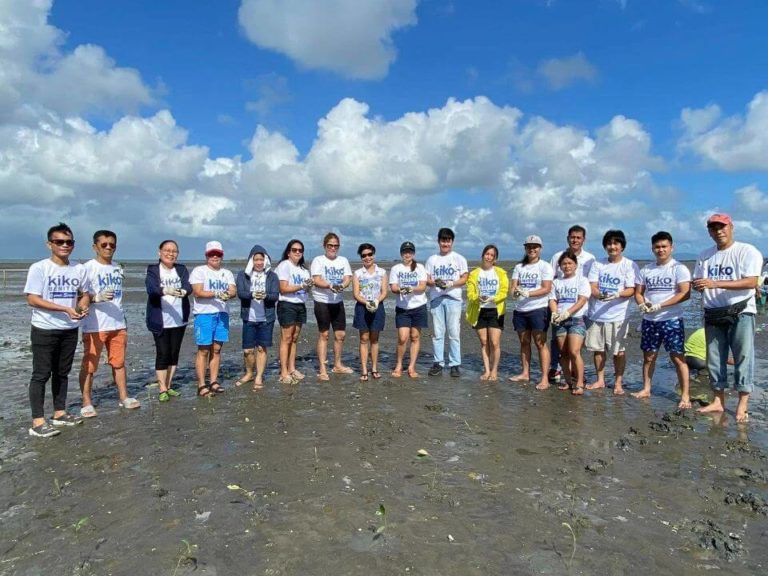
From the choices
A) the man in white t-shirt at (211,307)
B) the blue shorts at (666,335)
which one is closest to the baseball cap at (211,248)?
the man in white t-shirt at (211,307)

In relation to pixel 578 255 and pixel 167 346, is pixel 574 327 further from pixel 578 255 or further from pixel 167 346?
pixel 167 346

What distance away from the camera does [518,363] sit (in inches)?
419

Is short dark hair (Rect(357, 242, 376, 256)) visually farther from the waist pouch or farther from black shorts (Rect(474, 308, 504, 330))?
the waist pouch

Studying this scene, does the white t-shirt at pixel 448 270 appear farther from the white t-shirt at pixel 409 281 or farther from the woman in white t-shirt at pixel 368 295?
the woman in white t-shirt at pixel 368 295

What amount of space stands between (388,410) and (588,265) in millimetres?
4188

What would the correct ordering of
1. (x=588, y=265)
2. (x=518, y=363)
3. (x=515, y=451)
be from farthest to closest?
1. (x=518, y=363)
2. (x=588, y=265)
3. (x=515, y=451)

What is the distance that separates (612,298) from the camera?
25.5 feet

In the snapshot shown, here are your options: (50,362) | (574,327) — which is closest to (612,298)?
(574,327)

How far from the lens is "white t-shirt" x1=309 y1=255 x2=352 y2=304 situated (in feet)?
28.2

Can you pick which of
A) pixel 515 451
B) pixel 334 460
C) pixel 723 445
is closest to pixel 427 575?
pixel 334 460

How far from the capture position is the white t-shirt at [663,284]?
24.1 ft

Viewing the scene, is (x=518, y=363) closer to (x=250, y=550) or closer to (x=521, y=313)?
(x=521, y=313)

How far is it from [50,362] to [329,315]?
417cm

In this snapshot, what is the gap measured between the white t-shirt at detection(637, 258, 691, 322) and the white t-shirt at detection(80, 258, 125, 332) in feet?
25.4
